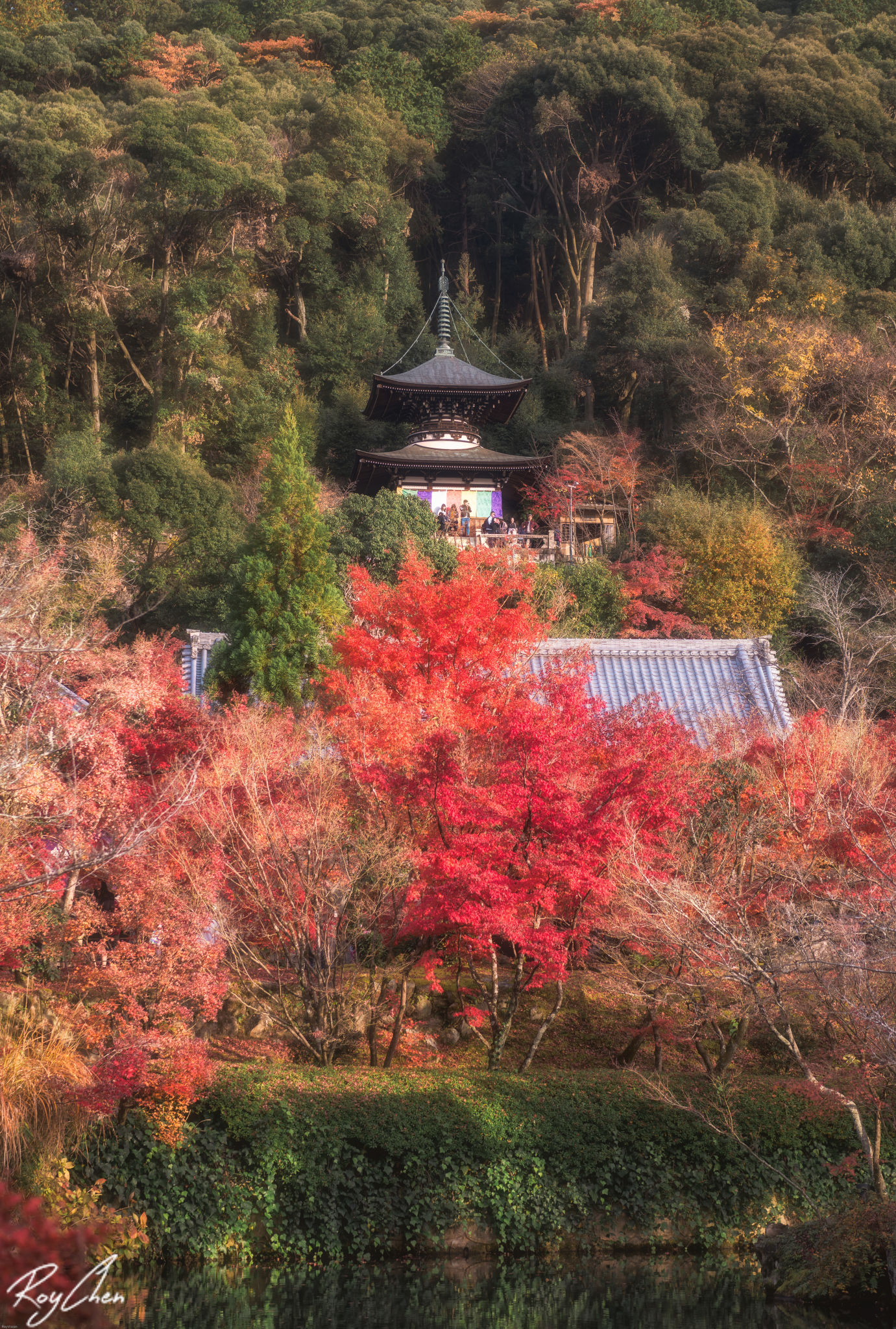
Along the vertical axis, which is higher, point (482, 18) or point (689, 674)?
point (482, 18)

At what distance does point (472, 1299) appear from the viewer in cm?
974

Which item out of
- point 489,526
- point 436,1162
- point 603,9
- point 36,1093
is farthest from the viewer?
point 603,9

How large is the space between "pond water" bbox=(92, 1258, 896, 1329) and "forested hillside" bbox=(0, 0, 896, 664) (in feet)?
55.3

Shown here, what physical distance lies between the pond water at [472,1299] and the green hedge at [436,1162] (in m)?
0.35

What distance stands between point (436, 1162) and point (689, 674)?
10323 millimetres

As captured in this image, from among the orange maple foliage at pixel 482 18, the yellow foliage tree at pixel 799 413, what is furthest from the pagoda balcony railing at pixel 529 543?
the orange maple foliage at pixel 482 18

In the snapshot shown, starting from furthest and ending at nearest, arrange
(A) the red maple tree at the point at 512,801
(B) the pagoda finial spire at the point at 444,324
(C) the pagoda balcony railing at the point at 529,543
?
(B) the pagoda finial spire at the point at 444,324, (C) the pagoda balcony railing at the point at 529,543, (A) the red maple tree at the point at 512,801

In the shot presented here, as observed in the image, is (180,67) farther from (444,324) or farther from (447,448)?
(447,448)

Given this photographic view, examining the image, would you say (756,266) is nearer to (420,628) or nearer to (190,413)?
Answer: (190,413)

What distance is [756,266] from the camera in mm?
30688

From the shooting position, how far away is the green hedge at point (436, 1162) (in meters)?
10.2

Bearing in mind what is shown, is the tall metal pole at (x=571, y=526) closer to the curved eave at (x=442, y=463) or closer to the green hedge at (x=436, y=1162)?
the curved eave at (x=442, y=463)

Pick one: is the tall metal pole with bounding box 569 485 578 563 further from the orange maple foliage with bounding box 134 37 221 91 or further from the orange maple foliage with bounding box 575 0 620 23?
the orange maple foliage with bounding box 575 0 620 23

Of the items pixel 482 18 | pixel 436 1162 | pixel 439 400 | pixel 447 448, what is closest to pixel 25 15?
pixel 482 18
